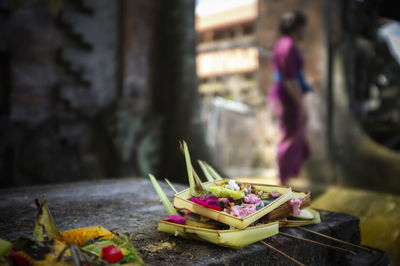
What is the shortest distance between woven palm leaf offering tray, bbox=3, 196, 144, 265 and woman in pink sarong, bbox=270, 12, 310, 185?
126 inches

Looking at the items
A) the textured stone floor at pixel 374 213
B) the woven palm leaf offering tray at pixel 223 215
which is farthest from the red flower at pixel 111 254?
the textured stone floor at pixel 374 213

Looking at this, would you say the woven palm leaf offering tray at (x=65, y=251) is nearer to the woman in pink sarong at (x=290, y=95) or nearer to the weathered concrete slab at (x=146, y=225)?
the weathered concrete slab at (x=146, y=225)

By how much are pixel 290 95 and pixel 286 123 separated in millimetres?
397

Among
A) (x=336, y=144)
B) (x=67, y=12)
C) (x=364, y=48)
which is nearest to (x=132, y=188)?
(x=67, y=12)

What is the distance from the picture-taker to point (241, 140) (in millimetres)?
6773

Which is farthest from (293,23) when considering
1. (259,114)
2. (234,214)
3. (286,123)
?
(234,214)

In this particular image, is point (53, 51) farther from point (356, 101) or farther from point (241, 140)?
point (356, 101)

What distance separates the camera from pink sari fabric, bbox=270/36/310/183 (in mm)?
3666

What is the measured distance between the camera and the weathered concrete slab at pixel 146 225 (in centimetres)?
99

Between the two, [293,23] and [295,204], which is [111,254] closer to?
[295,204]

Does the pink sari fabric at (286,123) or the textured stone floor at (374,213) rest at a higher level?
the pink sari fabric at (286,123)

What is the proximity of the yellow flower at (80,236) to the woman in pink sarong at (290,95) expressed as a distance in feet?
10.3

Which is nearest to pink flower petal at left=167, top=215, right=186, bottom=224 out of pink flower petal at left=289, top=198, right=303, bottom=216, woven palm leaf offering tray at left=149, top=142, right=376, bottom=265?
woven palm leaf offering tray at left=149, top=142, right=376, bottom=265

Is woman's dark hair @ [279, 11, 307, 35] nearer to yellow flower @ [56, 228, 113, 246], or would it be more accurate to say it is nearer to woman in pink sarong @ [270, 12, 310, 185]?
woman in pink sarong @ [270, 12, 310, 185]
